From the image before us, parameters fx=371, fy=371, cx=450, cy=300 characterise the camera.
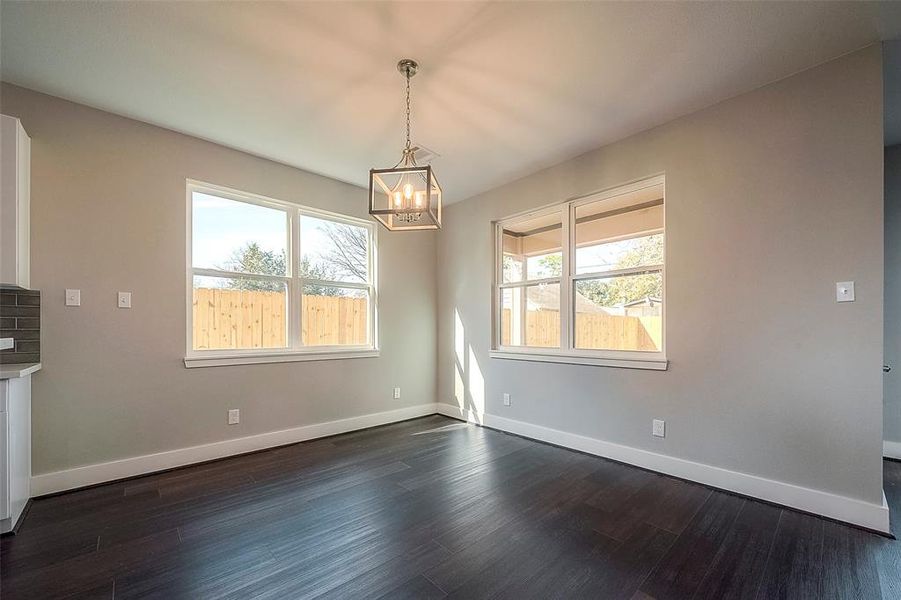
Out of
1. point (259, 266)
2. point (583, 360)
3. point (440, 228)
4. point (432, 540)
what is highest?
point (440, 228)

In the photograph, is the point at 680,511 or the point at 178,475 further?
the point at 178,475

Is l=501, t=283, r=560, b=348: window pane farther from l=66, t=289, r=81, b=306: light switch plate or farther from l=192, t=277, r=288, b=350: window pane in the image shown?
l=66, t=289, r=81, b=306: light switch plate

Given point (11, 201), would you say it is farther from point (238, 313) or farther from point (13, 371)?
point (238, 313)

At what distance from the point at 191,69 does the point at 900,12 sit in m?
3.90

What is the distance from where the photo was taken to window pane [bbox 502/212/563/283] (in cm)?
379

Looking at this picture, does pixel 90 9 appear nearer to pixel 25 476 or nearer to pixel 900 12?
pixel 25 476

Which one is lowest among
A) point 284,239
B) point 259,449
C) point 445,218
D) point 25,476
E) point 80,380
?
point 259,449

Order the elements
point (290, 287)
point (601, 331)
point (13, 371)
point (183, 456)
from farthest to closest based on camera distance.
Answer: point (290, 287) → point (601, 331) → point (183, 456) → point (13, 371)

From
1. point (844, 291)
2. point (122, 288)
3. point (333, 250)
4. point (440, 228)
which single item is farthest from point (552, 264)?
point (122, 288)

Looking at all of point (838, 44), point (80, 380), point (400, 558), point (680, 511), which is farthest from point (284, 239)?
point (838, 44)

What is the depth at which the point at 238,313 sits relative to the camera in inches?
132

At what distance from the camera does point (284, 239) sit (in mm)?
A: 3682

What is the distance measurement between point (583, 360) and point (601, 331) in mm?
308

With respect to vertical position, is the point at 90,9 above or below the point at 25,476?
above
